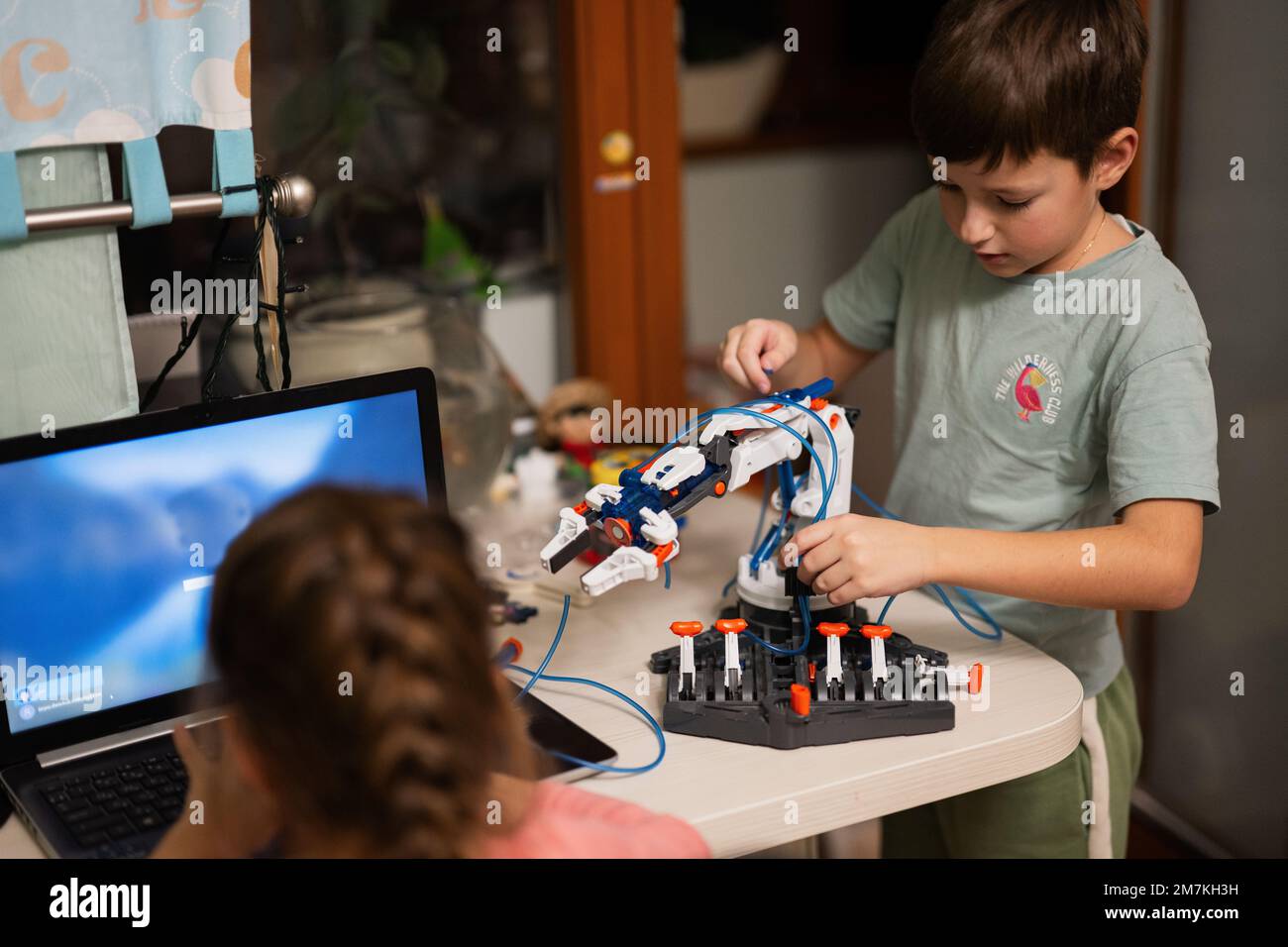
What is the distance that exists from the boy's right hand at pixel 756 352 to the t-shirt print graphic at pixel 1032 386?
0.71ft

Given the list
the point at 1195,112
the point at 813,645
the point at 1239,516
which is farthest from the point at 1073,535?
the point at 1195,112

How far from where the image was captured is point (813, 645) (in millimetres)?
1067

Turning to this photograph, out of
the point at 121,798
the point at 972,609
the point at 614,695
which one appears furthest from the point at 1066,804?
the point at 121,798

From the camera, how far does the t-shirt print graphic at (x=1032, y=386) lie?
114cm

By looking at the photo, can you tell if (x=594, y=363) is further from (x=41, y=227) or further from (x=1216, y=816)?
(x=1216, y=816)

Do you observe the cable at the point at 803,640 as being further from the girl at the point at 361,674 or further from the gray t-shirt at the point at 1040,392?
the girl at the point at 361,674

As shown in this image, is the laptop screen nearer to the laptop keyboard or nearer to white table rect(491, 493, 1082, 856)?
the laptop keyboard

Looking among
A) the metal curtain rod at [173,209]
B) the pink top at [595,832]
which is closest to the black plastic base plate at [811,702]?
the pink top at [595,832]

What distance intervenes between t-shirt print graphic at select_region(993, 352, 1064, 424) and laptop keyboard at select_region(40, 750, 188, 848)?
81cm

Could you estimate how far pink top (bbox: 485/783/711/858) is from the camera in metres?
0.83

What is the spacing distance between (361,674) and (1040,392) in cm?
73

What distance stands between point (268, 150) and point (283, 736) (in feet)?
3.39

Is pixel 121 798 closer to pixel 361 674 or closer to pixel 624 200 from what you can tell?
pixel 361 674

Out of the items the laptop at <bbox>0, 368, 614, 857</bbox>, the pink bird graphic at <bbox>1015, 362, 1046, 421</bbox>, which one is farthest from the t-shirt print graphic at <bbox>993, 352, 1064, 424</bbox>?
the laptop at <bbox>0, 368, 614, 857</bbox>
